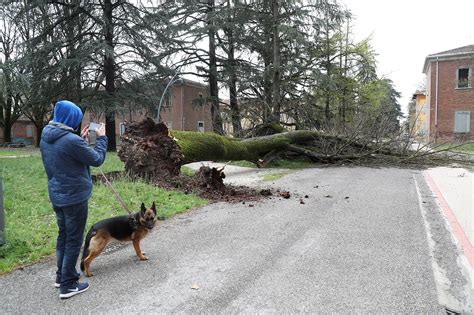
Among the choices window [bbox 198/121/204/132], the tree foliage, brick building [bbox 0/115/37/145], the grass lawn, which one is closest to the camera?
the grass lawn

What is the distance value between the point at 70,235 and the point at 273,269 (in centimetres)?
220

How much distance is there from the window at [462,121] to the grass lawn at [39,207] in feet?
115

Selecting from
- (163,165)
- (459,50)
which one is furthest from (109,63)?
(459,50)

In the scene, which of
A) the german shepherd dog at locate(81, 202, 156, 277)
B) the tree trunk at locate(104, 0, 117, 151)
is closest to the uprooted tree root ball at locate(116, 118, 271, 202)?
the german shepherd dog at locate(81, 202, 156, 277)

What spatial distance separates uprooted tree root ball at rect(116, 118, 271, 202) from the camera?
906cm

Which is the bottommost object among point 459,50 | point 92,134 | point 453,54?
point 92,134

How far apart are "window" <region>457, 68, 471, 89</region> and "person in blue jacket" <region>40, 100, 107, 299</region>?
39.1m

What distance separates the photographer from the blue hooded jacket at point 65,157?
11.4ft

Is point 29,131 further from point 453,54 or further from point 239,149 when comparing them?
point 453,54

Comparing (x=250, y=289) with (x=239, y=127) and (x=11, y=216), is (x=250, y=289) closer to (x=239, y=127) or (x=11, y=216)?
(x=11, y=216)

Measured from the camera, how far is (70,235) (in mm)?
3561

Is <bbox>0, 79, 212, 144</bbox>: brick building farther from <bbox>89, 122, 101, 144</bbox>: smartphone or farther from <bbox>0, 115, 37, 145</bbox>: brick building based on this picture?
<bbox>89, 122, 101, 144</bbox>: smartphone

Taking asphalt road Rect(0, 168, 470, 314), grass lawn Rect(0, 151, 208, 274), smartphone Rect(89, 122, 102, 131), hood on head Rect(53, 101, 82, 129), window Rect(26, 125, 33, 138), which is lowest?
asphalt road Rect(0, 168, 470, 314)

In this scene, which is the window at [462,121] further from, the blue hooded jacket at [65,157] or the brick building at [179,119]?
the blue hooded jacket at [65,157]
